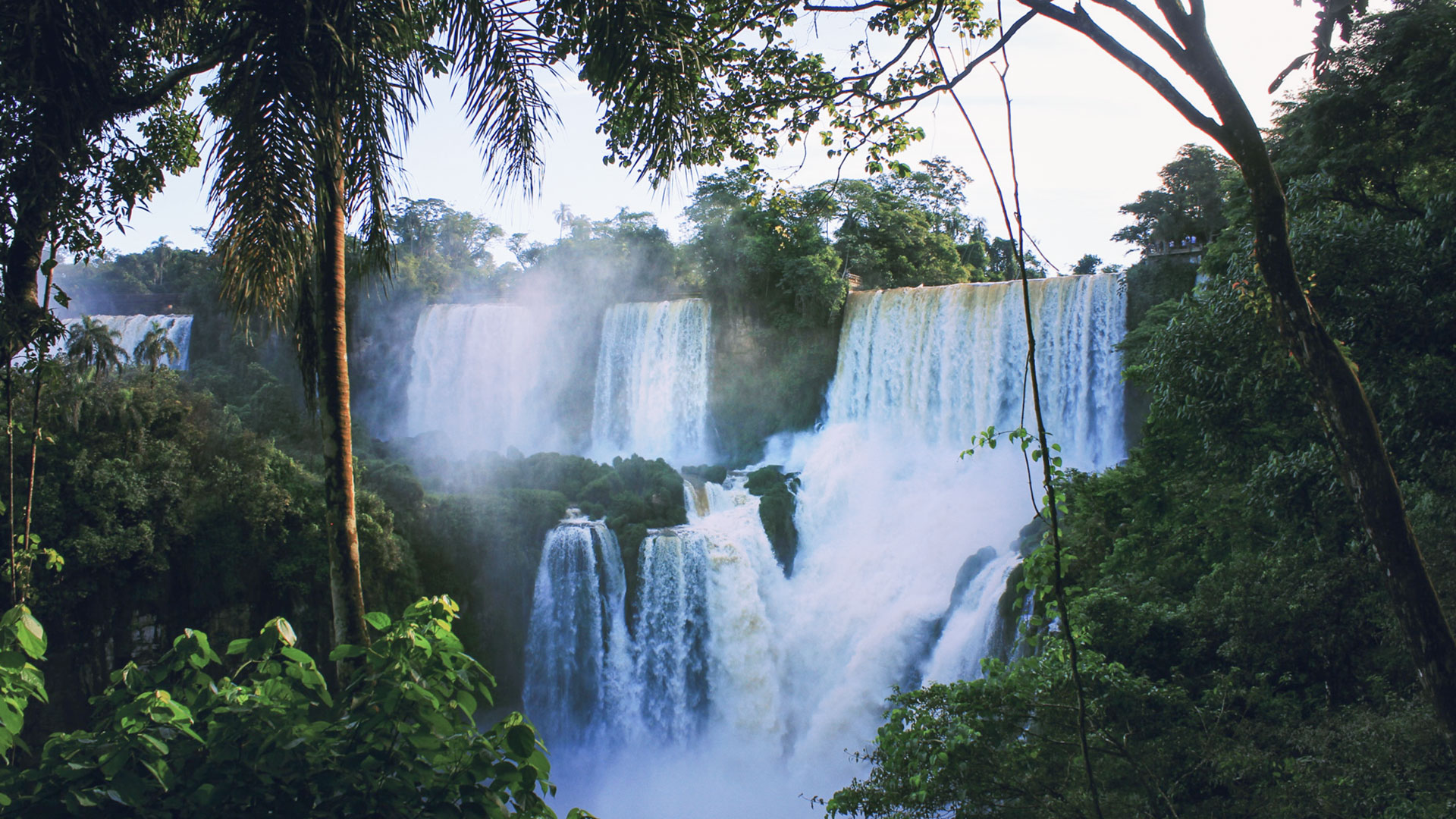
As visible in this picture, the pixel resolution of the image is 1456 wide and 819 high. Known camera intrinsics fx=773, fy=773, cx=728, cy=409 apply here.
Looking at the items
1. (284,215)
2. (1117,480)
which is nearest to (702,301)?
(1117,480)

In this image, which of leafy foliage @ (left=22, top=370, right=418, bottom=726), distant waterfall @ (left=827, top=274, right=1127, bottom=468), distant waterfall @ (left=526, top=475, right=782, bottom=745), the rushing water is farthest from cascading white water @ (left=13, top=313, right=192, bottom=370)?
distant waterfall @ (left=827, top=274, right=1127, bottom=468)

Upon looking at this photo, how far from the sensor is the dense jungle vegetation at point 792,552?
76.8 inches

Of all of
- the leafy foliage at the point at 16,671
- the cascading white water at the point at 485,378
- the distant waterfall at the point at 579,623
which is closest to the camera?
the leafy foliage at the point at 16,671

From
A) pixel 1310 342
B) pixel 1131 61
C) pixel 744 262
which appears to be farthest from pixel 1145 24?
pixel 744 262

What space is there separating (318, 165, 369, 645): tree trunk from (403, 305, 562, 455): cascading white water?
23.9 metres

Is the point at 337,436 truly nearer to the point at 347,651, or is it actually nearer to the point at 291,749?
the point at 347,651

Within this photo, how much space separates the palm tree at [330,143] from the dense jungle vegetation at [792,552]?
0.07 metres

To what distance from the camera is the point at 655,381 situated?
82.0ft

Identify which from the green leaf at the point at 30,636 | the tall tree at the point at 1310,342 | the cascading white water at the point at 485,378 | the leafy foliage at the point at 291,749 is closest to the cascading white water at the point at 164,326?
the cascading white water at the point at 485,378

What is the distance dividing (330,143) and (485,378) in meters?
25.3

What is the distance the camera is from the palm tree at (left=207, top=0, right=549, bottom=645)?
3.82m

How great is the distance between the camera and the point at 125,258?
139 feet

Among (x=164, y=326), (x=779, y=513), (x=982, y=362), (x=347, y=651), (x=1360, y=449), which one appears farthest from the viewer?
(x=164, y=326)

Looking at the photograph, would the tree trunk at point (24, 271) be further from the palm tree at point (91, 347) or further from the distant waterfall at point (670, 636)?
the distant waterfall at point (670, 636)
